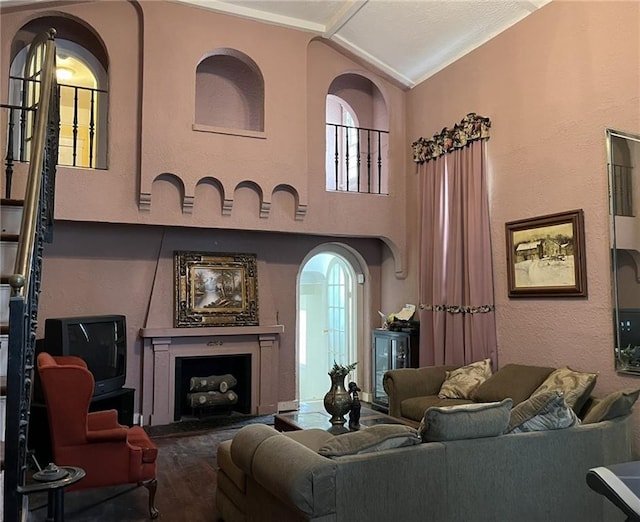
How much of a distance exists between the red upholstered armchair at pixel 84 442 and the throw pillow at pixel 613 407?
2.73m

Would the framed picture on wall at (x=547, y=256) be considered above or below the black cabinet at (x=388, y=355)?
above

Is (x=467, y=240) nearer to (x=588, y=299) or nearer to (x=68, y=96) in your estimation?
(x=588, y=299)

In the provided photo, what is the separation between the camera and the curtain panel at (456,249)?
5.42 meters

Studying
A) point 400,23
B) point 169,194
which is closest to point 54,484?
point 169,194

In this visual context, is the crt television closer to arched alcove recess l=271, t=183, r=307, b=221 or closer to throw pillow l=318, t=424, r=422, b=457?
arched alcove recess l=271, t=183, r=307, b=221

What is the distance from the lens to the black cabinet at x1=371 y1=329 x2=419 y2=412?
20.6 ft

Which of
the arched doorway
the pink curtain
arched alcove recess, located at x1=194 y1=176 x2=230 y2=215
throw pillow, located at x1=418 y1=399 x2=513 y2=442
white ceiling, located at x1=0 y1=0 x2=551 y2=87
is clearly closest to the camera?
throw pillow, located at x1=418 y1=399 x2=513 y2=442

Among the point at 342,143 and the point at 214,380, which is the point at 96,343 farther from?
the point at 342,143

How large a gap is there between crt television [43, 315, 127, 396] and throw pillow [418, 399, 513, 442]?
346 centimetres

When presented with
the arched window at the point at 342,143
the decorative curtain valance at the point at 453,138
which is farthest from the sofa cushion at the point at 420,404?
the arched window at the point at 342,143

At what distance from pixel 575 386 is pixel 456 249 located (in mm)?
2129

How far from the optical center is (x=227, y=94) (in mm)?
6750

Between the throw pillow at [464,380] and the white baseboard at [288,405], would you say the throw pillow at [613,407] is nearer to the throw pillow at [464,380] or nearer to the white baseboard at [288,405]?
the throw pillow at [464,380]

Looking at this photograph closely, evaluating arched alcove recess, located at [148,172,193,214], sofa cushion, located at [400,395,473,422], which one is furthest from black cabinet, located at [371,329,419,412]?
arched alcove recess, located at [148,172,193,214]
